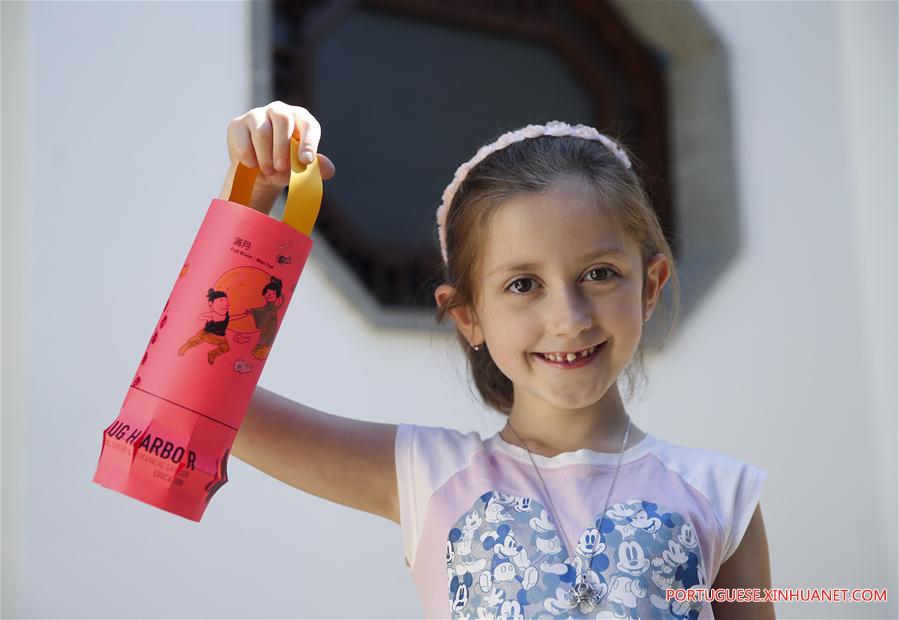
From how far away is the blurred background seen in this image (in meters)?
1.64

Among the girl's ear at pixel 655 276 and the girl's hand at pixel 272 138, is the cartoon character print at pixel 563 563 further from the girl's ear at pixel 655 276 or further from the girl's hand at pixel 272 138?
the girl's hand at pixel 272 138

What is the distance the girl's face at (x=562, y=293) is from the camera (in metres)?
0.94

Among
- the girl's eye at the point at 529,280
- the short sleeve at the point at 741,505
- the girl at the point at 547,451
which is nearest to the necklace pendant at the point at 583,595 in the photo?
the girl at the point at 547,451

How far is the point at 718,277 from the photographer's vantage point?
8.16 feet

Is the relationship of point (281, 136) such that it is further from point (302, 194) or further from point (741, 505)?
point (741, 505)

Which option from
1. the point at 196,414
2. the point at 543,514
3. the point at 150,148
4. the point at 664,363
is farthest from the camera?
the point at 664,363

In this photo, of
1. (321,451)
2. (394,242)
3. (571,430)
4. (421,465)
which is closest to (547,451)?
(571,430)

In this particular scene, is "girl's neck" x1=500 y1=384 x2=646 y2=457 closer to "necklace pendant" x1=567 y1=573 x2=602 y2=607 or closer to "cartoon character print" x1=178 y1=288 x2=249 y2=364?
"necklace pendant" x1=567 y1=573 x2=602 y2=607

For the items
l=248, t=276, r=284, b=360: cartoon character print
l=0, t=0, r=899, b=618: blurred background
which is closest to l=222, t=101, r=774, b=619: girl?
l=248, t=276, r=284, b=360: cartoon character print

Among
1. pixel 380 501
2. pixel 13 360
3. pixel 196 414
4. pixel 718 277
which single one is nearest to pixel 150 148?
pixel 13 360

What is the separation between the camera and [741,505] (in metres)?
1.00

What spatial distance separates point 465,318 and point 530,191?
0.17 m

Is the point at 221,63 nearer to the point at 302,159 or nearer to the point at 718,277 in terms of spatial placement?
the point at 302,159

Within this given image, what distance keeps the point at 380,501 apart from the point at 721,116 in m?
1.89
